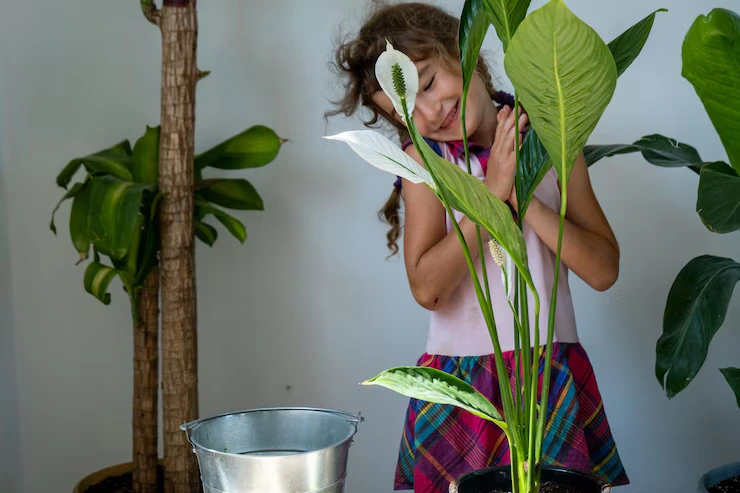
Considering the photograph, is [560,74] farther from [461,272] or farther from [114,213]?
[114,213]

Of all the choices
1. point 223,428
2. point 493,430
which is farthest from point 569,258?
point 223,428

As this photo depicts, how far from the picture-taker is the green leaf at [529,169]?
0.71m

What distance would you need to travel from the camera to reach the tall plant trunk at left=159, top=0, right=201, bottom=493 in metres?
1.47

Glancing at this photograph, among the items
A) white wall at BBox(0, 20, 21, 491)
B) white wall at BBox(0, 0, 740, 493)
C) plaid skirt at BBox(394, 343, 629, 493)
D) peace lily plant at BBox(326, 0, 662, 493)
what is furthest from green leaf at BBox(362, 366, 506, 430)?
white wall at BBox(0, 20, 21, 491)

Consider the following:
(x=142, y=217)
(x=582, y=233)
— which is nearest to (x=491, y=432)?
(x=582, y=233)

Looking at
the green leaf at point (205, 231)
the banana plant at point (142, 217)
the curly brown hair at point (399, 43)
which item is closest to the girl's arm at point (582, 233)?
the curly brown hair at point (399, 43)

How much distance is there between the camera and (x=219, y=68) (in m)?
1.78

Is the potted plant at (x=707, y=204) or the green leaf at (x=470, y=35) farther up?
the green leaf at (x=470, y=35)

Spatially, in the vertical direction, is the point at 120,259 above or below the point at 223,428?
Answer: above

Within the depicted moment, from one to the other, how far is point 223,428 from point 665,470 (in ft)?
4.34

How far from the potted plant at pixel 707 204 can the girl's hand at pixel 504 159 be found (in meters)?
0.22

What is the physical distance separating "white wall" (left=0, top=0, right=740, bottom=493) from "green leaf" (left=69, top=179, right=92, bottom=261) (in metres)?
0.37

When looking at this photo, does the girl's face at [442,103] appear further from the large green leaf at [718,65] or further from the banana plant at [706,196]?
the large green leaf at [718,65]

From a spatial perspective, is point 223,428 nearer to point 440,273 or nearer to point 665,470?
point 440,273
